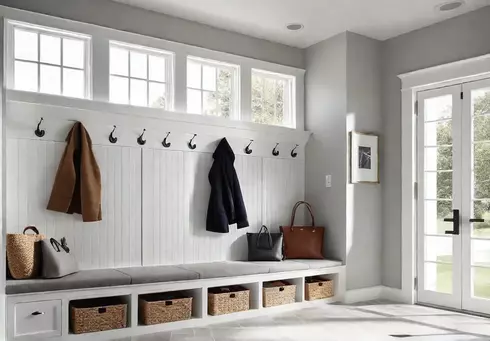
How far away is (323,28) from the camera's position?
16.0 ft

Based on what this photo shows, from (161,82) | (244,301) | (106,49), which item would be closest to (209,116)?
(161,82)

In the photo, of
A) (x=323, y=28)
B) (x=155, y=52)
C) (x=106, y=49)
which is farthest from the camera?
(x=323, y=28)

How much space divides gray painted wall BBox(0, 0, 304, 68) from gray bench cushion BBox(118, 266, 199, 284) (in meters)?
2.07

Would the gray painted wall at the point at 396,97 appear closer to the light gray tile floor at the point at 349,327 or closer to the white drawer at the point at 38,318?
the light gray tile floor at the point at 349,327

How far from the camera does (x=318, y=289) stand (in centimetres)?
476

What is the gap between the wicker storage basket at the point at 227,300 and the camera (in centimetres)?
411

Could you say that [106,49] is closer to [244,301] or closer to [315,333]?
[244,301]

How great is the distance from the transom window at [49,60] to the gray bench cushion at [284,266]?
7.11 feet

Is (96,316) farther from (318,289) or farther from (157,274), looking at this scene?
(318,289)

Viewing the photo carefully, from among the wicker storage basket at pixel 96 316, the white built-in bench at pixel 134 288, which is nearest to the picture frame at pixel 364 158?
the white built-in bench at pixel 134 288

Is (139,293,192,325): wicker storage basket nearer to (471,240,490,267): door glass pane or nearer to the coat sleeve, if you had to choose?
the coat sleeve

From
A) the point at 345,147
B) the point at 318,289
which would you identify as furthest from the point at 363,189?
the point at 318,289

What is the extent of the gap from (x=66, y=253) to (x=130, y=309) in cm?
63

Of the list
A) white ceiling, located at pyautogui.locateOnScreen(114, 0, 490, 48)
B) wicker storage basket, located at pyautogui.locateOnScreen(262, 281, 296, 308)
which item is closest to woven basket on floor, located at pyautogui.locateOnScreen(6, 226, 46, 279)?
wicker storage basket, located at pyautogui.locateOnScreen(262, 281, 296, 308)
